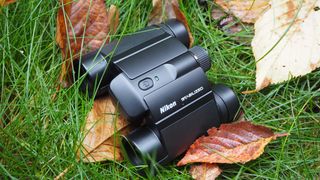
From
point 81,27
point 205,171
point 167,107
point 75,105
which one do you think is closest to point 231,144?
point 205,171

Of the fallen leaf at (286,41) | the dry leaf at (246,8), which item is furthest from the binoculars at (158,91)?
the dry leaf at (246,8)

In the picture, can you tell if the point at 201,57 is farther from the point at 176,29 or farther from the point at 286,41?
the point at 286,41

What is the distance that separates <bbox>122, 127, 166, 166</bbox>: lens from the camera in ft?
4.92

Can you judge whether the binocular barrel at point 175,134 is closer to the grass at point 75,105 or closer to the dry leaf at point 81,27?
the grass at point 75,105

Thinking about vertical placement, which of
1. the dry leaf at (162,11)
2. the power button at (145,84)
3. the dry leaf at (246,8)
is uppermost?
the dry leaf at (162,11)

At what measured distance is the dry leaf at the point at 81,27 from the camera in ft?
5.71

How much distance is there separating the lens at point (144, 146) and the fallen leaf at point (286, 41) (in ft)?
1.32

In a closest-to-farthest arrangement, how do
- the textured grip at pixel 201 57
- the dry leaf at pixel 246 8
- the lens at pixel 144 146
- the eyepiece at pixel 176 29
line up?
the lens at pixel 144 146
the textured grip at pixel 201 57
the eyepiece at pixel 176 29
the dry leaf at pixel 246 8

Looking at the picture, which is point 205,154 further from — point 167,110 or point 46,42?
point 46,42

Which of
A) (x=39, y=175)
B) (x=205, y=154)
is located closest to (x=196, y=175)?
(x=205, y=154)

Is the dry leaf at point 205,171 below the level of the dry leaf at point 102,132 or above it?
below

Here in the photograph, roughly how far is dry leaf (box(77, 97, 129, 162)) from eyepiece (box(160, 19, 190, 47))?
12.2 inches

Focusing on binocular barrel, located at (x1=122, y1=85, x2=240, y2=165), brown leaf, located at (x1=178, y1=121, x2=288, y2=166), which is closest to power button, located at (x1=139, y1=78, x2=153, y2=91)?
binocular barrel, located at (x1=122, y1=85, x2=240, y2=165)

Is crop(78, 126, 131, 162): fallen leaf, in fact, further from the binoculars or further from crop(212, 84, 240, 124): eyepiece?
crop(212, 84, 240, 124): eyepiece
